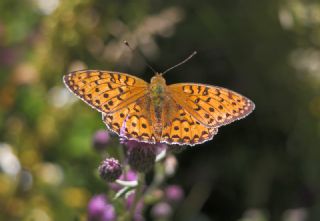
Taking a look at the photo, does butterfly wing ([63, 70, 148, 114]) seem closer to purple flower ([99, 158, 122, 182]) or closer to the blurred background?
purple flower ([99, 158, 122, 182])

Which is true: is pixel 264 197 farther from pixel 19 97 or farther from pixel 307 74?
pixel 19 97

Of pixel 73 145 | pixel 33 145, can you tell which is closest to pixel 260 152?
pixel 73 145

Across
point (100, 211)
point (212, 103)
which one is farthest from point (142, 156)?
point (100, 211)

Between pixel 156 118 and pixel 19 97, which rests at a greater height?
pixel 156 118

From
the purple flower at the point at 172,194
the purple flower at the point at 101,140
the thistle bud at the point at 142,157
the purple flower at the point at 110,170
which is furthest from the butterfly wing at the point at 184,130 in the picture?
the purple flower at the point at 172,194

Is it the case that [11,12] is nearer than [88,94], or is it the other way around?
[88,94]

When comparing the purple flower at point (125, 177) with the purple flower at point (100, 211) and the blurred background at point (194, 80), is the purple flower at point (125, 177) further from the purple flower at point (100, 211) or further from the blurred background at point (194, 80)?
the blurred background at point (194, 80)
